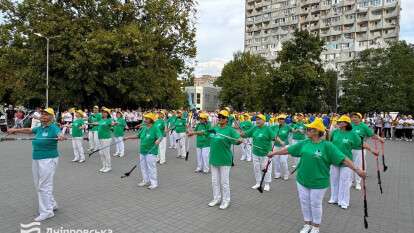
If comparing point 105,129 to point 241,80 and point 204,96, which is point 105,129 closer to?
point 241,80

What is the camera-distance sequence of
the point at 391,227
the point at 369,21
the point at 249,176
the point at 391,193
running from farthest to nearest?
the point at 369,21 → the point at 249,176 → the point at 391,193 → the point at 391,227

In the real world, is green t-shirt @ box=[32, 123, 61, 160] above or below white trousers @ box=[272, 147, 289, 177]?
above

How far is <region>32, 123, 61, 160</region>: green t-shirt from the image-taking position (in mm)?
6574

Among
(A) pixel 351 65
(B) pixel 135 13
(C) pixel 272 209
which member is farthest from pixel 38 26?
(A) pixel 351 65

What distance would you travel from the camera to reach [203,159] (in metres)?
11.7

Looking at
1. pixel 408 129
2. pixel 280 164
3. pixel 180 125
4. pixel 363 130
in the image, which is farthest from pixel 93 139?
pixel 408 129

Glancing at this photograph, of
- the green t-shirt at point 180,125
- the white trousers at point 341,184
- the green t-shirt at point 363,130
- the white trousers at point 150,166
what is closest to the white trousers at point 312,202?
the white trousers at point 341,184

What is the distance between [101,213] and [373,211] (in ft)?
20.1

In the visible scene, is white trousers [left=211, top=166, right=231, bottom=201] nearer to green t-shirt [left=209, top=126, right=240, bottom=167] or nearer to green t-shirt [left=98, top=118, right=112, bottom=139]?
green t-shirt [left=209, top=126, right=240, bottom=167]

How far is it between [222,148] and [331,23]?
8558 centimetres

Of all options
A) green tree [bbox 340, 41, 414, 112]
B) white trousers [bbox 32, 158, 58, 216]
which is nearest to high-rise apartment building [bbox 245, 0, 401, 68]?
green tree [bbox 340, 41, 414, 112]

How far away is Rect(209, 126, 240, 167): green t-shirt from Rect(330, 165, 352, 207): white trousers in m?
2.66

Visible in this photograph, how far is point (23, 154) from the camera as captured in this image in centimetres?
1473

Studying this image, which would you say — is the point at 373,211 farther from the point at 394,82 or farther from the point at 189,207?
the point at 394,82
